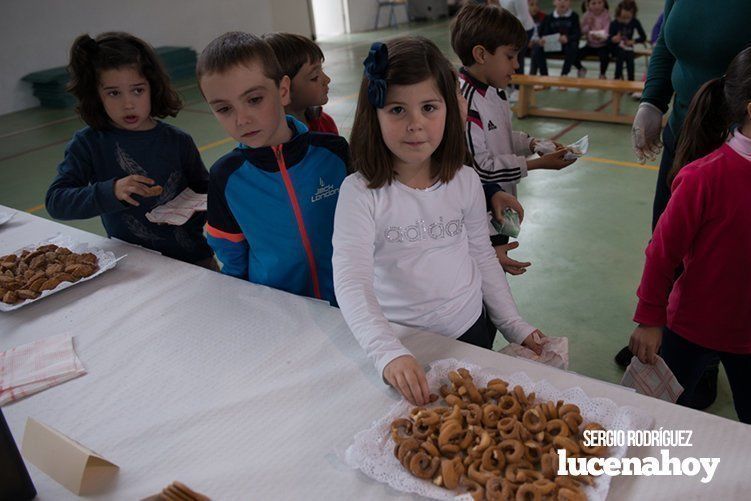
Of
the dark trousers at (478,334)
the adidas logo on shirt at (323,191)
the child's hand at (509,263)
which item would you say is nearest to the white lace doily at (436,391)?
the dark trousers at (478,334)

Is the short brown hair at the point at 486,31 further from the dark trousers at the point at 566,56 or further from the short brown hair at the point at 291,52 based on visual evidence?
the dark trousers at the point at 566,56

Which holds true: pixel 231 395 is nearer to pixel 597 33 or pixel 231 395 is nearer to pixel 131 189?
pixel 131 189

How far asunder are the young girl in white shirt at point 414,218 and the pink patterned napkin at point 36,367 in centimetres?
62

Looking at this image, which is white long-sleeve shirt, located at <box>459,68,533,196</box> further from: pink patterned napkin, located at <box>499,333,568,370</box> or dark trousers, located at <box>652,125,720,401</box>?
pink patterned napkin, located at <box>499,333,568,370</box>

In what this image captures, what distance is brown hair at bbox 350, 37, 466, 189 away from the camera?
1265 mm

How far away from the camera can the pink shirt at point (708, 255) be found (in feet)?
4.47

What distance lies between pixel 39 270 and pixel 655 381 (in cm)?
164

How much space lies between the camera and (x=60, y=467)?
0.98 meters

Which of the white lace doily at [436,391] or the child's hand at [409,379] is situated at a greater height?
the child's hand at [409,379]

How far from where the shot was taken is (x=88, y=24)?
8.06m

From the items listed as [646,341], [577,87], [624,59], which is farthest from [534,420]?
[624,59]

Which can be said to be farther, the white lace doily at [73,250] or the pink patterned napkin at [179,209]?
the pink patterned napkin at [179,209]

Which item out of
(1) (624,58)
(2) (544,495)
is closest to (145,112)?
(2) (544,495)

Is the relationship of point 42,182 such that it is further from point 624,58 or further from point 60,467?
point 624,58
